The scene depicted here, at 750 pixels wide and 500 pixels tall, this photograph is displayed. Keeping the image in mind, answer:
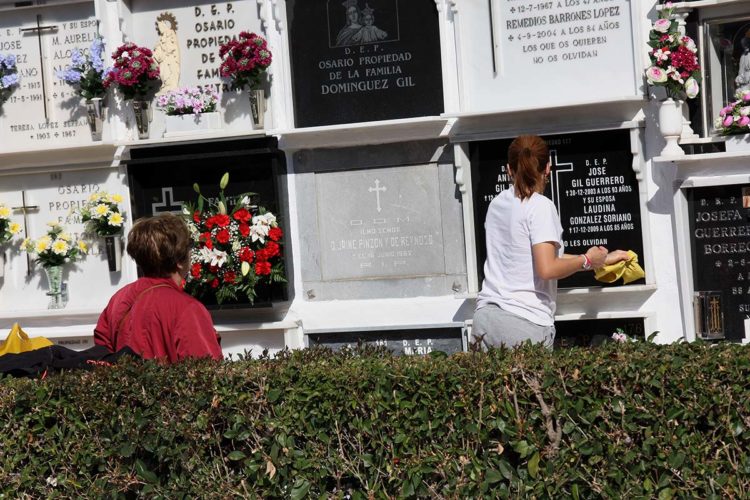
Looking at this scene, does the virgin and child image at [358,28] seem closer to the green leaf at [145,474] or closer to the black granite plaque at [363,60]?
the black granite plaque at [363,60]

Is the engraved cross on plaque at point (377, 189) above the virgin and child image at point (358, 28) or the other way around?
the other way around

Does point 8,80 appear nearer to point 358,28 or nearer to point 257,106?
point 257,106

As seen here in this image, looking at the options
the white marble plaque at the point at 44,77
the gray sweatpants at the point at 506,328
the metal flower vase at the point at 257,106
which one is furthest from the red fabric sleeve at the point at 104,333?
the white marble plaque at the point at 44,77

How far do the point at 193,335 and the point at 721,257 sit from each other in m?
3.32

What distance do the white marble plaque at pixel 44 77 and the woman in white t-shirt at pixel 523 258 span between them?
144 inches

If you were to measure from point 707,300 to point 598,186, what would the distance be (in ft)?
3.11

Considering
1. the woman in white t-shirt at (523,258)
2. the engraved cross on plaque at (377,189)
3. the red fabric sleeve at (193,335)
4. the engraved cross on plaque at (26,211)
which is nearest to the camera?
the red fabric sleeve at (193,335)

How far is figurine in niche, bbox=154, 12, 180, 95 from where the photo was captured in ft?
24.8

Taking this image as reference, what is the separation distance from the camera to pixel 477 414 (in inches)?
146

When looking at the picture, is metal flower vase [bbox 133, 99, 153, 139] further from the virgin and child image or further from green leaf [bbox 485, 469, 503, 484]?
green leaf [bbox 485, 469, 503, 484]

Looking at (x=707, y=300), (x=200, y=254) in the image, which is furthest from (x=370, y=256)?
(x=707, y=300)

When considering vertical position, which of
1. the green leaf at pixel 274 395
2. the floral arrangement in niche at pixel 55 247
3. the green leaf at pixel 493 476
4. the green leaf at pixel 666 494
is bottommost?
the green leaf at pixel 666 494

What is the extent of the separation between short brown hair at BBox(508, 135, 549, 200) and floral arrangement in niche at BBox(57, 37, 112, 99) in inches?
134

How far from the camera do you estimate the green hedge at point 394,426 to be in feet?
11.6
